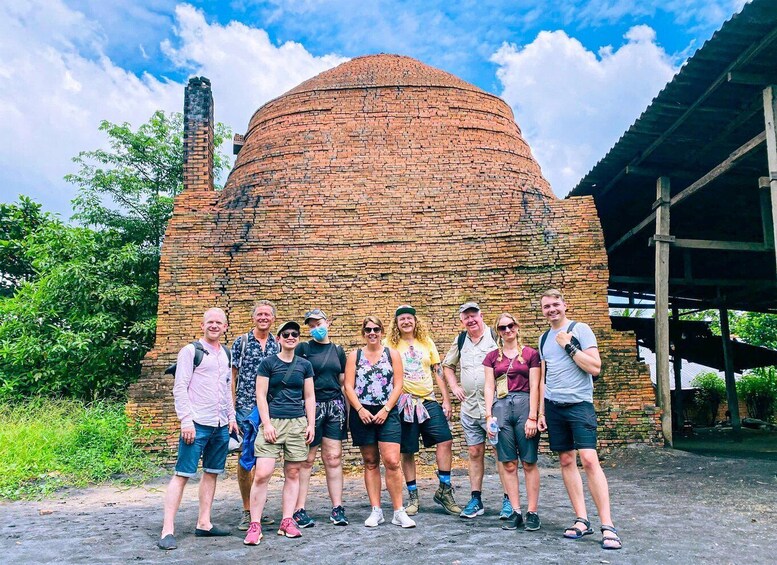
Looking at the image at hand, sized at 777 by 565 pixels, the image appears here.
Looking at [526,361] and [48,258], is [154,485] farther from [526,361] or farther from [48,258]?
[48,258]

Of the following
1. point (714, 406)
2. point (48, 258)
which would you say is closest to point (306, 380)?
point (48, 258)

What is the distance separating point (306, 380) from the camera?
420 cm

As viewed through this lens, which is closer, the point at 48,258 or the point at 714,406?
the point at 48,258

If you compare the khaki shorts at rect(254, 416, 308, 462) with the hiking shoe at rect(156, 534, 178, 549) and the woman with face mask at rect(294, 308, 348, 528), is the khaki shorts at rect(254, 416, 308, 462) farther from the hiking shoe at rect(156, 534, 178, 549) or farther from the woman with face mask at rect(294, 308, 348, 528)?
the hiking shoe at rect(156, 534, 178, 549)

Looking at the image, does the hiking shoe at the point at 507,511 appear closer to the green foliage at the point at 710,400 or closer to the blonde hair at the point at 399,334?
the blonde hair at the point at 399,334

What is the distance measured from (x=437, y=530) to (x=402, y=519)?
10.3 inches

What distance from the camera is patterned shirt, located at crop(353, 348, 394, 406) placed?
430cm

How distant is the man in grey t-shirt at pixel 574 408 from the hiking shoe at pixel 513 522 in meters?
0.38

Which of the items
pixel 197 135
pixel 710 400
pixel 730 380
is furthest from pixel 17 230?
pixel 710 400

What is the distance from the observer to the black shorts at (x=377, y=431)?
427 centimetres

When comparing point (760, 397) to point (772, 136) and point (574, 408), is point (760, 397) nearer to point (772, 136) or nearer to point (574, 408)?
point (772, 136)

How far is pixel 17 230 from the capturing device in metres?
16.7

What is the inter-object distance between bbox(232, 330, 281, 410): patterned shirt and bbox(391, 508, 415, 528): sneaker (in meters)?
1.33

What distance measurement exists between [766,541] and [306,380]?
10.7 feet
